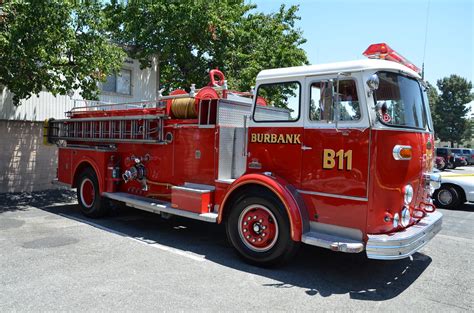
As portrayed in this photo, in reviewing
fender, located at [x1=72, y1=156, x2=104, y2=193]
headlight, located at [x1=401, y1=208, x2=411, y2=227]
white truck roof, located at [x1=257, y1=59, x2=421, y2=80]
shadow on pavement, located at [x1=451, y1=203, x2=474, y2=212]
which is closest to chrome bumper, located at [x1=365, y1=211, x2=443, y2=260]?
headlight, located at [x1=401, y1=208, x2=411, y2=227]

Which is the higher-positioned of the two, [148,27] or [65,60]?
[148,27]

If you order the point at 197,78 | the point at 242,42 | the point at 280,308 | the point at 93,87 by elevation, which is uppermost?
the point at 242,42

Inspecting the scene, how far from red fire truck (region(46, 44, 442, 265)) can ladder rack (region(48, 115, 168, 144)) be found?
54mm

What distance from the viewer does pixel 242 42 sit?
14164mm

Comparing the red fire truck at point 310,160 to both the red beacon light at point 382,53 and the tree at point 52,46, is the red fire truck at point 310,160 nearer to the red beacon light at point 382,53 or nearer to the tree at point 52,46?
the red beacon light at point 382,53

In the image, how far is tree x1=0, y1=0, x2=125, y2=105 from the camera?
26.5 ft

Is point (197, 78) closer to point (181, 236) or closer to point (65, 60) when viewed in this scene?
point (65, 60)

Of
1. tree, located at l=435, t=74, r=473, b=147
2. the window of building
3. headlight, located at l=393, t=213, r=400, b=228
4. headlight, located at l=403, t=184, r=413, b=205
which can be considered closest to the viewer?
headlight, located at l=393, t=213, r=400, b=228

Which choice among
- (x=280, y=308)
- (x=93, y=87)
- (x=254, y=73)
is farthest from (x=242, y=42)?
(x=280, y=308)

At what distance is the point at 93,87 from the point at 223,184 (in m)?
5.62

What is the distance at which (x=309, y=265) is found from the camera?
220 inches

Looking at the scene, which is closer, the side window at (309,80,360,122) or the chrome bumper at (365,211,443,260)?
the chrome bumper at (365,211,443,260)

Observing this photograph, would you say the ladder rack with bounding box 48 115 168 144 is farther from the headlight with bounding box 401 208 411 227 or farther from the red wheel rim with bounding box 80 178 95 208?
the headlight with bounding box 401 208 411 227

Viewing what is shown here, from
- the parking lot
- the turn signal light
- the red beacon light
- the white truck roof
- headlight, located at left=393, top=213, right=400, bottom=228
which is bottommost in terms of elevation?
the parking lot
